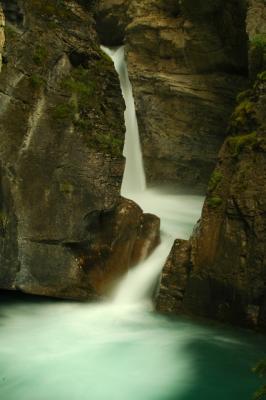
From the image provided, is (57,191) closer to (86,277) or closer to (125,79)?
(86,277)

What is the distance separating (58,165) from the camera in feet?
35.2

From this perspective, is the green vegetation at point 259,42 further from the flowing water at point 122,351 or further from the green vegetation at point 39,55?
the flowing water at point 122,351

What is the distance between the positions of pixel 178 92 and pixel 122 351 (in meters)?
11.4

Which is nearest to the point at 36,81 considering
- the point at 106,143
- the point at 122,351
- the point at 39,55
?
the point at 39,55

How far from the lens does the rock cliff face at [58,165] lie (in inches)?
408

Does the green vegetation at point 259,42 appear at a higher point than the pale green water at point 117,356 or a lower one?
higher

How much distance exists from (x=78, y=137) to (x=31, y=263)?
3.01m

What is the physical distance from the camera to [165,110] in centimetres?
1769

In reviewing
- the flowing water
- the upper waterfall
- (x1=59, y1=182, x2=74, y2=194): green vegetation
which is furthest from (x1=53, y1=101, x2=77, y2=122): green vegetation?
the upper waterfall

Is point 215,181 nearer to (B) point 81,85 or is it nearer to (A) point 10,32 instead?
(B) point 81,85

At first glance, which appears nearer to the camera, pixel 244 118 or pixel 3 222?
pixel 3 222

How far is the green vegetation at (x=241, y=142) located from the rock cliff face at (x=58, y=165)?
2.60m

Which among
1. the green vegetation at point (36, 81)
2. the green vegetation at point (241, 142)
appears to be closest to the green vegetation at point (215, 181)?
the green vegetation at point (241, 142)

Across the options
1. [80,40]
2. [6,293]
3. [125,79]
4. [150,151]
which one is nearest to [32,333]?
[6,293]
